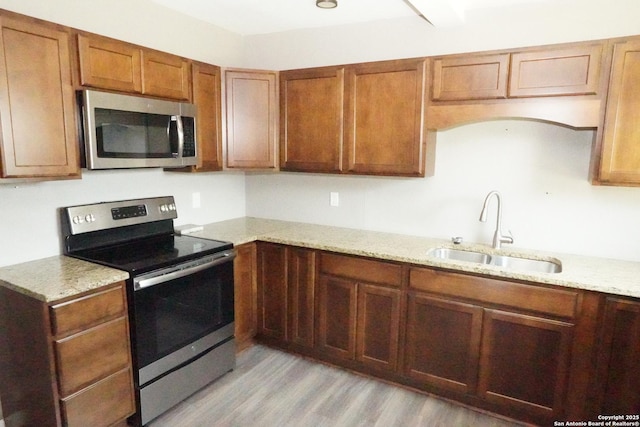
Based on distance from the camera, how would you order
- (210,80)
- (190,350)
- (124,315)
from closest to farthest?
(124,315) < (190,350) < (210,80)

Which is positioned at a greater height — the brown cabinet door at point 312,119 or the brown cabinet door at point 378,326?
the brown cabinet door at point 312,119

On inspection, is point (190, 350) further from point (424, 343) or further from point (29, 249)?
point (424, 343)

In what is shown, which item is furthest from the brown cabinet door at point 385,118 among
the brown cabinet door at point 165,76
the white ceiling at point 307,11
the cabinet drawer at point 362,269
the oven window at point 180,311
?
the oven window at point 180,311

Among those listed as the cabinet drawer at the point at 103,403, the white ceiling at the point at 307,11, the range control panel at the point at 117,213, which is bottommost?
the cabinet drawer at the point at 103,403

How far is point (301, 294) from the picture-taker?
9.46 feet

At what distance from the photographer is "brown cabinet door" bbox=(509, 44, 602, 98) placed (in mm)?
2119

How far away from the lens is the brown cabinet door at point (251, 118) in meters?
2.97

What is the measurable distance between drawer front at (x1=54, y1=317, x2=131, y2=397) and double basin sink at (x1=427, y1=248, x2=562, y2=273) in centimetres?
184

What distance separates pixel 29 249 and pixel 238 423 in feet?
4.99

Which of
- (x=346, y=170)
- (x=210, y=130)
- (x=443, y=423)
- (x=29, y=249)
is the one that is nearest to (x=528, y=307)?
(x=443, y=423)

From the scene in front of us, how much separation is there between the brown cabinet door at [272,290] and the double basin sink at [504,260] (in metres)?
1.07

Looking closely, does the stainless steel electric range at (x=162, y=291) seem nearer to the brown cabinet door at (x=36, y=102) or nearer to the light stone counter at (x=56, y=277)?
the light stone counter at (x=56, y=277)

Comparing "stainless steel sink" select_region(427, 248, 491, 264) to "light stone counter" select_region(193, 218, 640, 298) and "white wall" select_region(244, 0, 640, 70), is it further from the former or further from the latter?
"white wall" select_region(244, 0, 640, 70)

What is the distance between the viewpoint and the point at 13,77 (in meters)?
1.81
